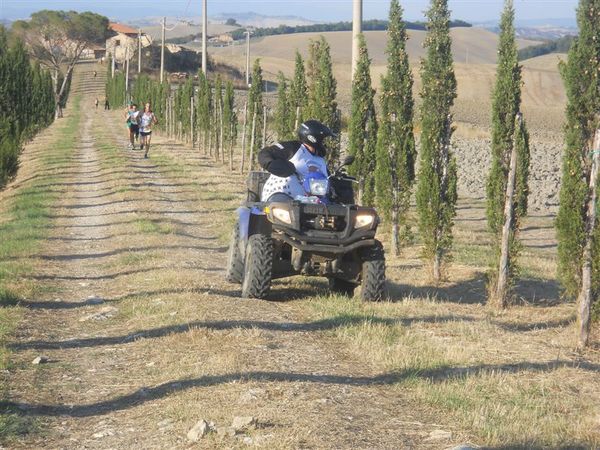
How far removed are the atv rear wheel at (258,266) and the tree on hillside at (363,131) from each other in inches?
331

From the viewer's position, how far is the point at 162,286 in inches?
444

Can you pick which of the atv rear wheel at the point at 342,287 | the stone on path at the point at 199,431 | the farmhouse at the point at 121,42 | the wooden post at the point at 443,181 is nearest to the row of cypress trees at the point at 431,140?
the wooden post at the point at 443,181

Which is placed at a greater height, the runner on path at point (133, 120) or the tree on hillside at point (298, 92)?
the tree on hillside at point (298, 92)

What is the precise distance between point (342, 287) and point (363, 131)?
7847mm

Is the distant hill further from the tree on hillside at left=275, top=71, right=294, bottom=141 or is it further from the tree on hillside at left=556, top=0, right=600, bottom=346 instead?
the tree on hillside at left=556, top=0, right=600, bottom=346

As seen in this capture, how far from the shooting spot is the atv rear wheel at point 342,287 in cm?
1173

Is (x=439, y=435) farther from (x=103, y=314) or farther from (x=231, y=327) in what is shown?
(x=103, y=314)

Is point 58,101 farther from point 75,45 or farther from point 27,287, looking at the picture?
point 27,287

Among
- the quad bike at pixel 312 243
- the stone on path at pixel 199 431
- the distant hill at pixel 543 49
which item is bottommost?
the stone on path at pixel 199 431

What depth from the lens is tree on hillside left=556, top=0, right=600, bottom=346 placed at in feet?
35.0

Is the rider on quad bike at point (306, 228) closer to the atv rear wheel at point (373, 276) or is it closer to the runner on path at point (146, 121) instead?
the atv rear wheel at point (373, 276)

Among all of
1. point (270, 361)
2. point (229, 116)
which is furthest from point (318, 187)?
point (229, 116)

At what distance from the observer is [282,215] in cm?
1062

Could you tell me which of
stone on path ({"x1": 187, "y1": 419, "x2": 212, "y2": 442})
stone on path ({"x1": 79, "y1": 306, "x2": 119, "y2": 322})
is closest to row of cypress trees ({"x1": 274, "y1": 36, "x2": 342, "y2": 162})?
stone on path ({"x1": 79, "y1": 306, "x2": 119, "y2": 322})
